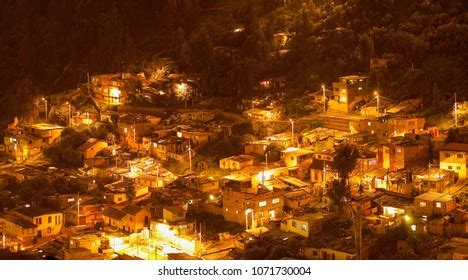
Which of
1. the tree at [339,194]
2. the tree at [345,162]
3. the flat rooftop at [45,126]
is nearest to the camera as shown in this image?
the tree at [339,194]

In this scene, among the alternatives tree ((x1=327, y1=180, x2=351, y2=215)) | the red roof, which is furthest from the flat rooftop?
the red roof

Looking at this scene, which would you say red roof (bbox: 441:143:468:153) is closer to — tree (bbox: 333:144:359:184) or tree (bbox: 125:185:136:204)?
tree (bbox: 333:144:359:184)

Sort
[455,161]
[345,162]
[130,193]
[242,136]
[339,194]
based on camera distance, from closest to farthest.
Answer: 1. [339,194]
2. [345,162]
3. [455,161]
4. [130,193]
5. [242,136]

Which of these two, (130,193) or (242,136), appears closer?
(130,193)

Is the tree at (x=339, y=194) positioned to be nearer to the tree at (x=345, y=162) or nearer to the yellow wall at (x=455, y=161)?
the tree at (x=345, y=162)

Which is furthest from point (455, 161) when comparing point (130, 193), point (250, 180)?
point (130, 193)

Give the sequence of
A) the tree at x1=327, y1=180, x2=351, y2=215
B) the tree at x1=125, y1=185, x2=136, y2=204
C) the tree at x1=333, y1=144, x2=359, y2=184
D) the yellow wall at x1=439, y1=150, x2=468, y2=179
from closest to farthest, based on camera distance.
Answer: the tree at x1=327, y1=180, x2=351, y2=215
the tree at x1=333, y1=144, x2=359, y2=184
the yellow wall at x1=439, y1=150, x2=468, y2=179
the tree at x1=125, y1=185, x2=136, y2=204

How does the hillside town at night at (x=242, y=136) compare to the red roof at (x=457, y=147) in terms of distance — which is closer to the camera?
the hillside town at night at (x=242, y=136)

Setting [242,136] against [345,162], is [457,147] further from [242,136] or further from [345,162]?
[242,136]

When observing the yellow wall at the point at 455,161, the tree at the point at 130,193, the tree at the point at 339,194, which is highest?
the yellow wall at the point at 455,161

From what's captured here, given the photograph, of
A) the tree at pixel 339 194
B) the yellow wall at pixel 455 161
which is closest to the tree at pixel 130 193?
the tree at pixel 339 194

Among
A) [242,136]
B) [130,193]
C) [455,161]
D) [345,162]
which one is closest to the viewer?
[345,162]
